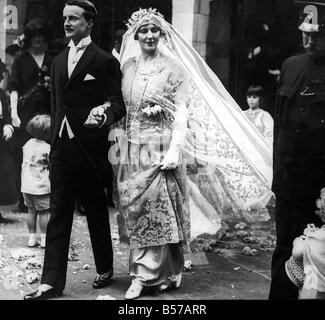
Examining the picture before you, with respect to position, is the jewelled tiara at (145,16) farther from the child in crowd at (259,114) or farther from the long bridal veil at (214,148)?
the child in crowd at (259,114)

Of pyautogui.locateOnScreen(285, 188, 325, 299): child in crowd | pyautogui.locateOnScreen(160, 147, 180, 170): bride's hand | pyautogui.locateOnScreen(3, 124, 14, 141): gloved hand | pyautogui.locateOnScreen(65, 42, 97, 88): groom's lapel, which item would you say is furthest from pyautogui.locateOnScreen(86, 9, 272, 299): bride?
pyautogui.locateOnScreen(3, 124, 14, 141): gloved hand

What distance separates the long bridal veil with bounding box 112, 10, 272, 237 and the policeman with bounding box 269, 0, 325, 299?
17 cm

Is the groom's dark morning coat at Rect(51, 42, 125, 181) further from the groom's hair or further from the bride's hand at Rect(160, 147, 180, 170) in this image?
the bride's hand at Rect(160, 147, 180, 170)

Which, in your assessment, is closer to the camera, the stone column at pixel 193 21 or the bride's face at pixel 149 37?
the bride's face at pixel 149 37

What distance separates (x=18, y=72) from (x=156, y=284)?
163 cm

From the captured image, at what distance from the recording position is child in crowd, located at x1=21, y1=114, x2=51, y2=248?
449 cm

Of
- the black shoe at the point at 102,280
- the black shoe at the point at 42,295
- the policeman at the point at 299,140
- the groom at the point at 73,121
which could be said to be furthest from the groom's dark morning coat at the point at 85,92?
the policeman at the point at 299,140

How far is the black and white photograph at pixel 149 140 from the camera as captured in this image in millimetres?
4316

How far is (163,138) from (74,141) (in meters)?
0.56

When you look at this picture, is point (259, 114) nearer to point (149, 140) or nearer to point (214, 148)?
point (214, 148)

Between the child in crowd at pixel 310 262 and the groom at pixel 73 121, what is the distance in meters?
1.34

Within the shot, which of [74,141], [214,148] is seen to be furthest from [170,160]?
[74,141]

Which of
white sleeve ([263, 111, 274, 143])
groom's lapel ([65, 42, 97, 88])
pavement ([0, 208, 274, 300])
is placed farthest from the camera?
white sleeve ([263, 111, 274, 143])

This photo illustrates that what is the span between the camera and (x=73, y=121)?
4.29 metres
